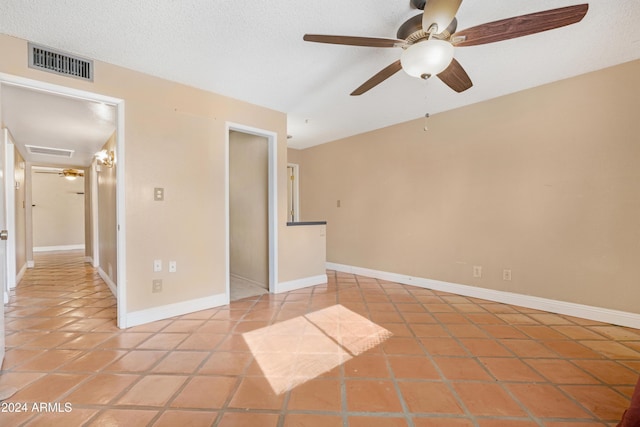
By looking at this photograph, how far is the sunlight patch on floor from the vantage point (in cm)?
171

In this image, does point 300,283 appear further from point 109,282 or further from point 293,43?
point 293,43

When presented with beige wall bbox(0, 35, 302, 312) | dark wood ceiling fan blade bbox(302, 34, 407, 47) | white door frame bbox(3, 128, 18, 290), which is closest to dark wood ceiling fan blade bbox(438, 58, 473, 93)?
dark wood ceiling fan blade bbox(302, 34, 407, 47)

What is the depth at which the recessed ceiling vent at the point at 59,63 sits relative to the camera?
2.02m

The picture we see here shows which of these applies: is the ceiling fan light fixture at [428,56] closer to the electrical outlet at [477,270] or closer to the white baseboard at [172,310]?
the electrical outlet at [477,270]

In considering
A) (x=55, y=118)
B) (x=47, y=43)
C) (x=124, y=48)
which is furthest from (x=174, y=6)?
(x=55, y=118)

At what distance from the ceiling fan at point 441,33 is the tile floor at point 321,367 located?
191 centimetres

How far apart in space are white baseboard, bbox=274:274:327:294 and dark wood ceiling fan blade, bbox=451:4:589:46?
3049mm

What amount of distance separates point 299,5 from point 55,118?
3.38 metres

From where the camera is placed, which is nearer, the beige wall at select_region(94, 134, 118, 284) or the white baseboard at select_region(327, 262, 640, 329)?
the white baseboard at select_region(327, 262, 640, 329)

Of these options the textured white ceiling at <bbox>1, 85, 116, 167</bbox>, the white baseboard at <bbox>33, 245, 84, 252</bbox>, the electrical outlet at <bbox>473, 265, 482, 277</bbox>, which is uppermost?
the textured white ceiling at <bbox>1, 85, 116, 167</bbox>

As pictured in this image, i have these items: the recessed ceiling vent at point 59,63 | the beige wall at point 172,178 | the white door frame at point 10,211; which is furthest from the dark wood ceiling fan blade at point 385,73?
the white door frame at point 10,211

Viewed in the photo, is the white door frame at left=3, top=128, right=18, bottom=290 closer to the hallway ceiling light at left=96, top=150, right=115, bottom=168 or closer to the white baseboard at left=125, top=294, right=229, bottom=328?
the hallway ceiling light at left=96, top=150, right=115, bottom=168

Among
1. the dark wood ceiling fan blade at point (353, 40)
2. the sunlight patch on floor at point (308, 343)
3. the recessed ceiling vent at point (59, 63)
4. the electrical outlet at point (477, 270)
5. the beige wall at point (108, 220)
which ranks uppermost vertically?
the recessed ceiling vent at point (59, 63)

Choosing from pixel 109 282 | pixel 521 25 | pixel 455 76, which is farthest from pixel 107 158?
pixel 521 25
